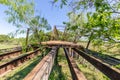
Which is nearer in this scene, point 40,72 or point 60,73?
point 40,72

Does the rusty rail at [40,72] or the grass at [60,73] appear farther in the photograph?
the grass at [60,73]

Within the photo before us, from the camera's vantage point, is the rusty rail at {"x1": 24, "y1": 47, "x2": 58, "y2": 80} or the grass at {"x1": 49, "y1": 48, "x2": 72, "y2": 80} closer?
the rusty rail at {"x1": 24, "y1": 47, "x2": 58, "y2": 80}

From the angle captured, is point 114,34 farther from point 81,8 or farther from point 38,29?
point 38,29

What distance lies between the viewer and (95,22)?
18.8 ft

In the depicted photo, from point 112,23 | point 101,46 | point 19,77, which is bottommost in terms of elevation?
point 19,77

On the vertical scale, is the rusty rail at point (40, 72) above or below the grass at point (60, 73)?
above

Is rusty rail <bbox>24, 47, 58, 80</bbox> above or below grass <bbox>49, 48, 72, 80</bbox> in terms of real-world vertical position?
above

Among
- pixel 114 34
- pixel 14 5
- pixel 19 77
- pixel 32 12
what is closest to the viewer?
pixel 114 34

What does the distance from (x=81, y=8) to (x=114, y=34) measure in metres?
1.84

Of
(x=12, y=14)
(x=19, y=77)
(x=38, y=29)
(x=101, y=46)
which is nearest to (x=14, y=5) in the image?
(x=12, y=14)

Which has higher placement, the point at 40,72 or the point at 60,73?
the point at 40,72

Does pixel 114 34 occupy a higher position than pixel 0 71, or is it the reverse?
pixel 114 34

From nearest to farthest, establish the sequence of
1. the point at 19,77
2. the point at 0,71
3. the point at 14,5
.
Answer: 1. the point at 0,71
2. the point at 19,77
3. the point at 14,5

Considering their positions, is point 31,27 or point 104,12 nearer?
point 104,12
